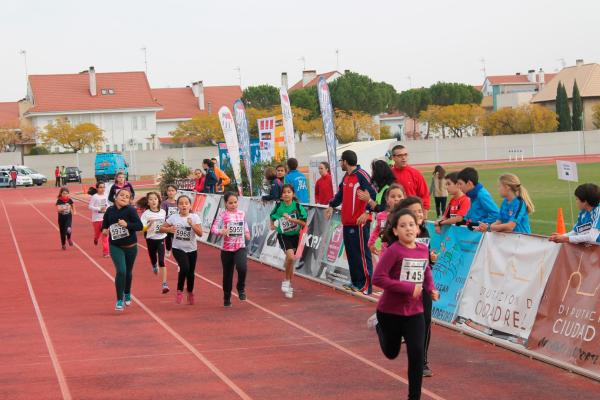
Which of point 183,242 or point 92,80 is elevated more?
point 92,80

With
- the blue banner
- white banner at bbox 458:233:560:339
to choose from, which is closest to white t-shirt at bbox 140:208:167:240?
the blue banner

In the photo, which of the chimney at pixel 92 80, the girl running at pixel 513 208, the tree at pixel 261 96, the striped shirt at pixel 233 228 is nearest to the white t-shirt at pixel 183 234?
the striped shirt at pixel 233 228

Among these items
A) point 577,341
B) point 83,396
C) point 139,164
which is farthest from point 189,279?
point 139,164

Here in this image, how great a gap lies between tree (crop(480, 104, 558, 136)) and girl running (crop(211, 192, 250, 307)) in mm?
82730

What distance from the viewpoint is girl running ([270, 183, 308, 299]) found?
49.0 ft

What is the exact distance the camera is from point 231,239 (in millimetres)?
14344

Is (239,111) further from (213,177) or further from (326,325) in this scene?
(326,325)

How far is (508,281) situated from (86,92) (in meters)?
100

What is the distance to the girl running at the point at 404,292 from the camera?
25.0 ft

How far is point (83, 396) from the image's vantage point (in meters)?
8.91

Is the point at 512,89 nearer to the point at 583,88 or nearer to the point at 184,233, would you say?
the point at 583,88

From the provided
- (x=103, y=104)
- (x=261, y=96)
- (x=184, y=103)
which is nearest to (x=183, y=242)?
(x=103, y=104)

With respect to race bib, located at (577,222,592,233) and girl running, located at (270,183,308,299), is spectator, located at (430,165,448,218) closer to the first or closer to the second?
→ girl running, located at (270,183,308,299)

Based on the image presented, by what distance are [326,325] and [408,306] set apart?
4.76 m
